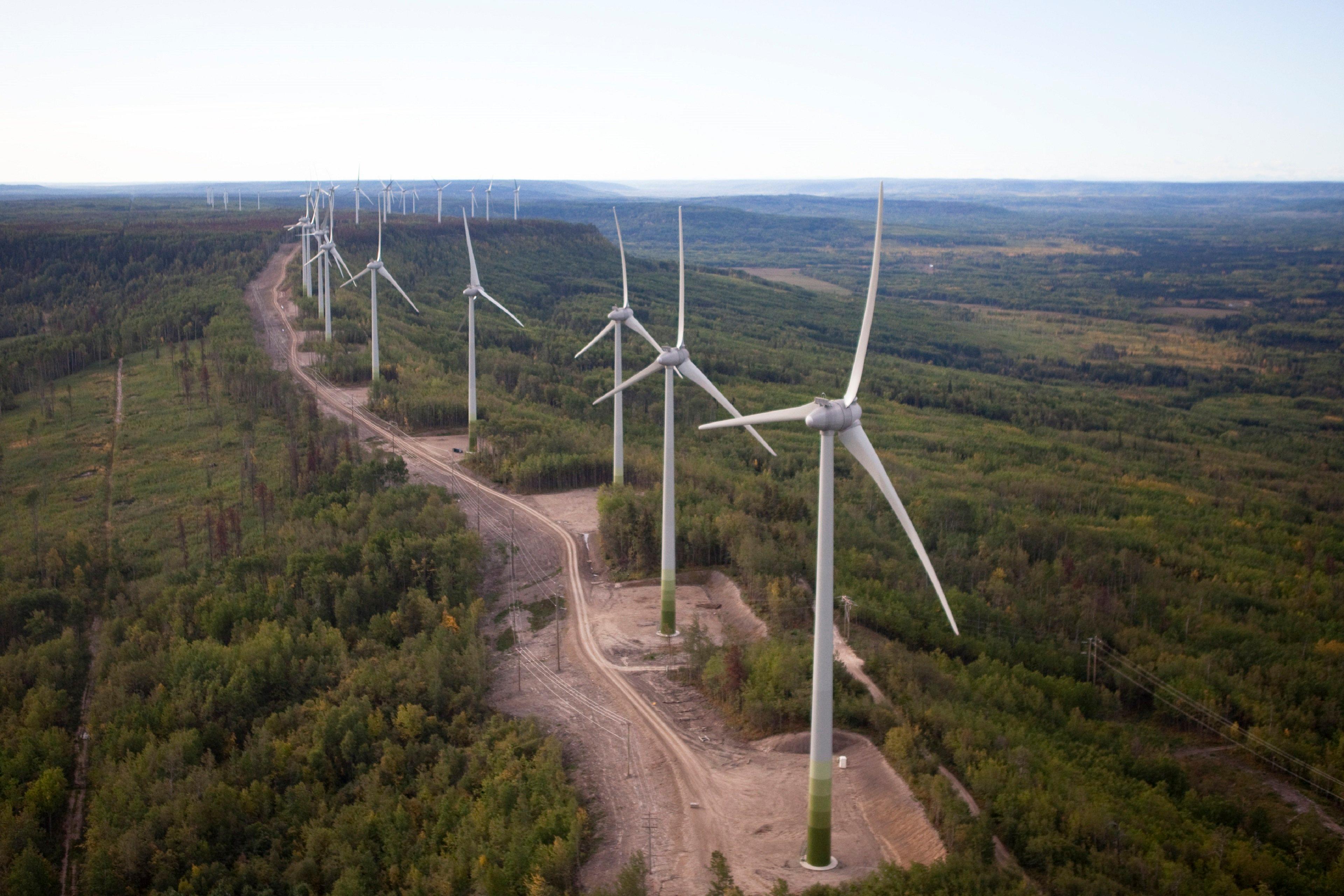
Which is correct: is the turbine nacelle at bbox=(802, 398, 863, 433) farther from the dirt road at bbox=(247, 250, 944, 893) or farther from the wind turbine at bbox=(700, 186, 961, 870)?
the dirt road at bbox=(247, 250, 944, 893)

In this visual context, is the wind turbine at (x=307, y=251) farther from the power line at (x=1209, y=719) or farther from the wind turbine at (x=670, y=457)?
the power line at (x=1209, y=719)

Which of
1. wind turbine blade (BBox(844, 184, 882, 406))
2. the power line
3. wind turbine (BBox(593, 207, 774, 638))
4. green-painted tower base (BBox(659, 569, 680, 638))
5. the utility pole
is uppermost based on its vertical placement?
wind turbine blade (BBox(844, 184, 882, 406))

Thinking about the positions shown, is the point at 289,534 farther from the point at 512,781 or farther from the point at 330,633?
the point at 512,781

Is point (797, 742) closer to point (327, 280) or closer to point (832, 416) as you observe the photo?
point (832, 416)

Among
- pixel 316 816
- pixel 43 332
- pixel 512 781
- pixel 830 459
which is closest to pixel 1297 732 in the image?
pixel 830 459

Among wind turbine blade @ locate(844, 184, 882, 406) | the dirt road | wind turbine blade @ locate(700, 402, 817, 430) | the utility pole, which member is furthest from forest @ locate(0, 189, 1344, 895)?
wind turbine blade @ locate(844, 184, 882, 406)
